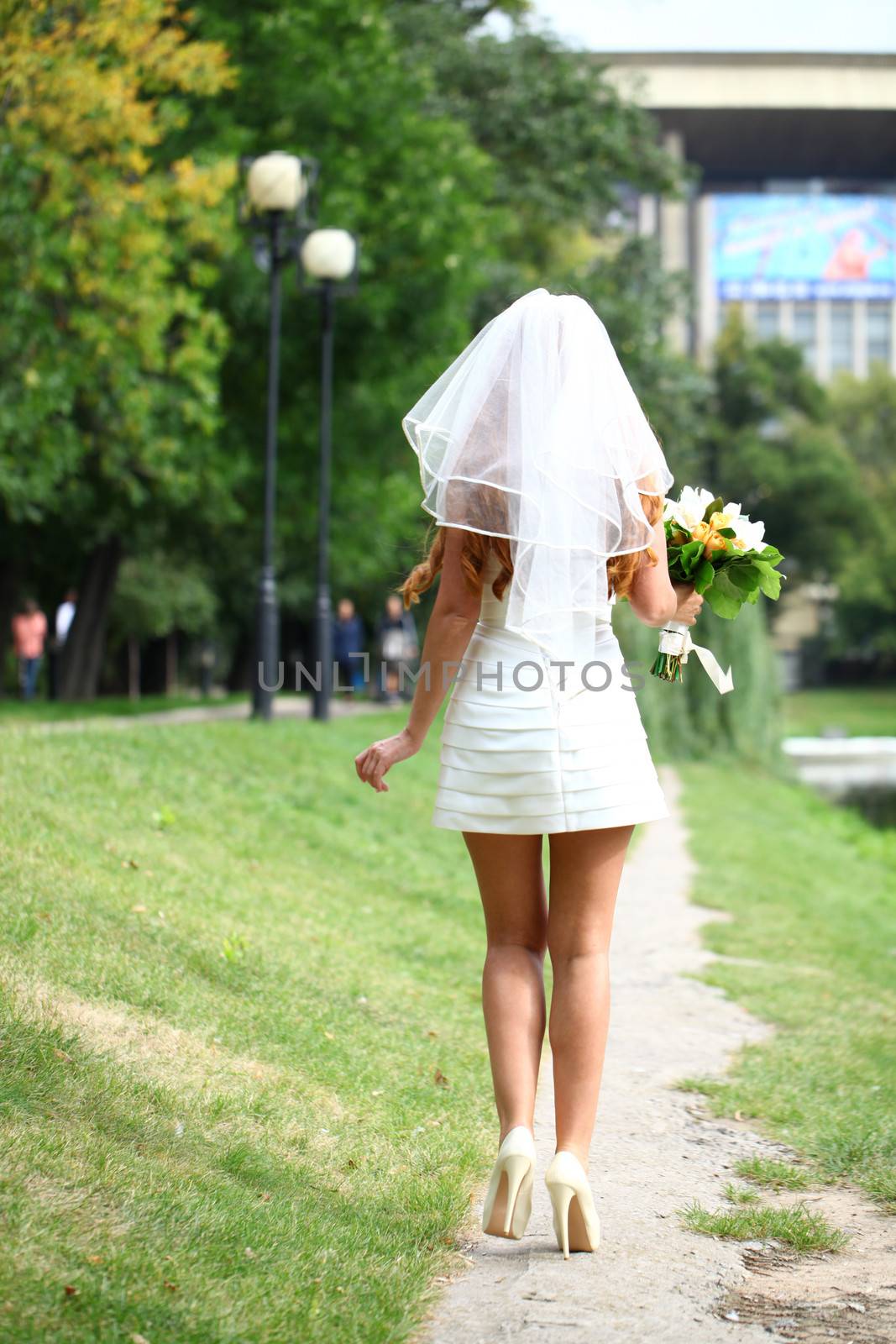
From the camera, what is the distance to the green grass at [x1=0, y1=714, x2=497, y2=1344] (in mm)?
3250

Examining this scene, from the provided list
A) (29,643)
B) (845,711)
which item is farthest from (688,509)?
(845,711)

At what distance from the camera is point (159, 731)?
442 inches

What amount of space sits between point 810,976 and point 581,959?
4751 mm

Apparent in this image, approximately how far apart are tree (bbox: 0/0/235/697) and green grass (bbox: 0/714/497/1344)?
21.4ft

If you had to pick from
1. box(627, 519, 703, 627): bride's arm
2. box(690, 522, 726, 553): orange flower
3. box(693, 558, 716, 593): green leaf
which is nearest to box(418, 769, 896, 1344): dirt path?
box(627, 519, 703, 627): bride's arm

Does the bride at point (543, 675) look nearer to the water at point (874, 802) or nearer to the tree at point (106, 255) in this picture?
the tree at point (106, 255)

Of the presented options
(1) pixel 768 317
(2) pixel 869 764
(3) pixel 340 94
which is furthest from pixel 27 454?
(1) pixel 768 317

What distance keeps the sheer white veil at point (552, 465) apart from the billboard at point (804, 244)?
98.2 m

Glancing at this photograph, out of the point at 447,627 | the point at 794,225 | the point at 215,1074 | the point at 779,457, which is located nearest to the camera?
the point at 447,627

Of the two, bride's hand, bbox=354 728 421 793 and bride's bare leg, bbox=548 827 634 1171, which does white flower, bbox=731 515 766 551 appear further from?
bride's hand, bbox=354 728 421 793

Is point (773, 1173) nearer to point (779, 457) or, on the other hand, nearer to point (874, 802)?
point (874, 802)

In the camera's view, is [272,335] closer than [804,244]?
Yes

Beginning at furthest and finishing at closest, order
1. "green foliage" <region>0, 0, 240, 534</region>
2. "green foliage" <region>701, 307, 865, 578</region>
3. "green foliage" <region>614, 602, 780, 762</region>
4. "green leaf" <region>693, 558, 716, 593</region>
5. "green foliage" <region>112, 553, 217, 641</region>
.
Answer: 1. "green foliage" <region>701, 307, 865, 578</region>
2. "green foliage" <region>112, 553, 217, 641</region>
3. "green foliage" <region>614, 602, 780, 762</region>
4. "green foliage" <region>0, 0, 240, 534</region>
5. "green leaf" <region>693, 558, 716, 593</region>

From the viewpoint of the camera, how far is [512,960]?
151 inches
